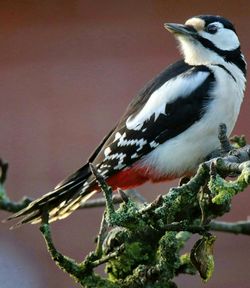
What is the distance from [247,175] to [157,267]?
0.27 meters

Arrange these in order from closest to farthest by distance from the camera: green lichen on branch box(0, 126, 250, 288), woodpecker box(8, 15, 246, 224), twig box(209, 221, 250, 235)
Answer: green lichen on branch box(0, 126, 250, 288), twig box(209, 221, 250, 235), woodpecker box(8, 15, 246, 224)

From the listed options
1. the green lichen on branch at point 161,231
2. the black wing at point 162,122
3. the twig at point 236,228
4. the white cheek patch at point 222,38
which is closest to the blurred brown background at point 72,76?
the white cheek patch at point 222,38

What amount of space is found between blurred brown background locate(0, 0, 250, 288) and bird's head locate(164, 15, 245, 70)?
1.06 metres

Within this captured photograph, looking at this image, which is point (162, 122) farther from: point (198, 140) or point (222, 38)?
point (222, 38)

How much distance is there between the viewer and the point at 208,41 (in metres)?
2.37

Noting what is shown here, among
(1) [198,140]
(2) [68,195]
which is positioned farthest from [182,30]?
(2) [68,195]

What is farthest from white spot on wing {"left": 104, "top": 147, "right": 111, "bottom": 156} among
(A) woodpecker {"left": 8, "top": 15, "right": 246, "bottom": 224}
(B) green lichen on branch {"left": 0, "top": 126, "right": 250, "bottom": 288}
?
(B) green lichen on branch {"left": 0, "top": 126, "right": 250, "bottom": 288}

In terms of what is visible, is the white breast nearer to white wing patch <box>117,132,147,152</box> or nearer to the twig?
white wing patch <box>117,132,147,152</box>

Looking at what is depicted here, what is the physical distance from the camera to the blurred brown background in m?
3.48

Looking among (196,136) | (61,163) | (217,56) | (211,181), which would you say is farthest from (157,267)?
(61,163)

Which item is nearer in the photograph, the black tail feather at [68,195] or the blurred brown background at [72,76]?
the black tail feather at [68,195]

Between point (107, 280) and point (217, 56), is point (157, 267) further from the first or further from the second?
point (217, 56)

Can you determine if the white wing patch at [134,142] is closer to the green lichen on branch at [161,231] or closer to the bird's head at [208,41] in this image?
the bird's head at [208,41]

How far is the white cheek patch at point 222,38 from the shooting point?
2.37m
